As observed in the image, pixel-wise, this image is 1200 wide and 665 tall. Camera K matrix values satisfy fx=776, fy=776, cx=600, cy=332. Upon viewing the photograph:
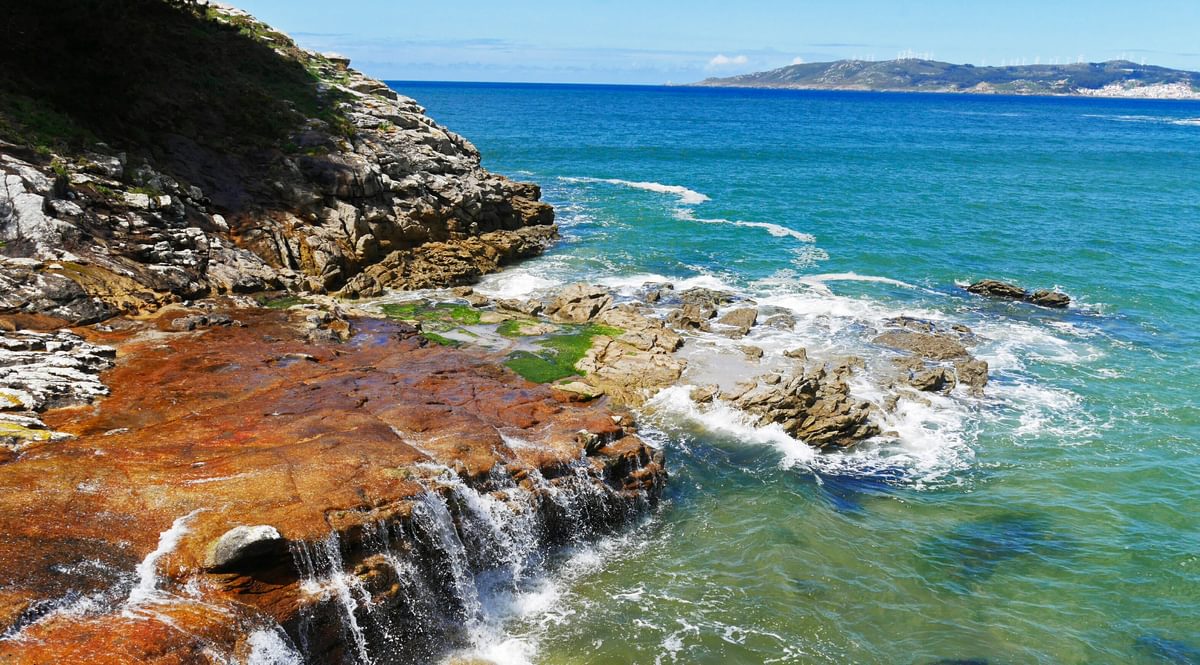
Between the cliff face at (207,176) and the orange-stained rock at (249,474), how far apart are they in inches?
229

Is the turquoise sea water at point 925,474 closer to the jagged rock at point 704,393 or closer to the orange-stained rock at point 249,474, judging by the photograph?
the jagged rock at point 704,393

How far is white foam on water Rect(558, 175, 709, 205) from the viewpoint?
236ft

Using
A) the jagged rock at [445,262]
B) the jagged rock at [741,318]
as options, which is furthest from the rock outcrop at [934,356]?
the jagged rock at [445,262]

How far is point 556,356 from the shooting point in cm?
3120

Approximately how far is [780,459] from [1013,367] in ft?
49.2

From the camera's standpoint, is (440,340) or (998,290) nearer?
(440,340)

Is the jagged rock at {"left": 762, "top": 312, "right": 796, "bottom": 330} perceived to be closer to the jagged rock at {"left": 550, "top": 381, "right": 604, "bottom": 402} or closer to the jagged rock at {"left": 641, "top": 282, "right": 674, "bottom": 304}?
the jagged rock at {"left": 641, "top": 282, "right": 674, "bottom": 304}

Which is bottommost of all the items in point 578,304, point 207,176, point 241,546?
point 578,304

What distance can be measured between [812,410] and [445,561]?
1487cm

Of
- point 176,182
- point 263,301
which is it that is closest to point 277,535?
point 263,301

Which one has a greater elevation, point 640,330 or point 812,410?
point 640,330

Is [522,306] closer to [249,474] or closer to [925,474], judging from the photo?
[925,474]

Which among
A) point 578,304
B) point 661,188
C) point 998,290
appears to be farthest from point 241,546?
point 661,188

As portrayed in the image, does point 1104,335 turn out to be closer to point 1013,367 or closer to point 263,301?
point 1013,367
